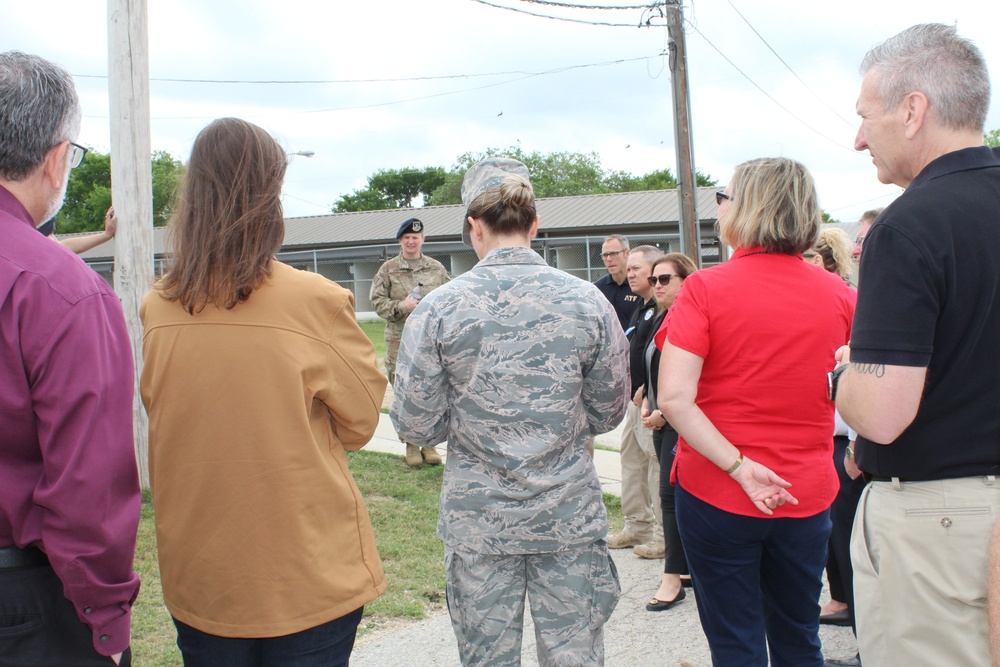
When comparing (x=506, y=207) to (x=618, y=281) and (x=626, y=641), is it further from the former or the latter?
(x=618, y=281)

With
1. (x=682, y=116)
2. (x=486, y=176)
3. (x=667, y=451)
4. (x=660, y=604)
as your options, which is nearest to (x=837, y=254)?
(x=667, y=451)

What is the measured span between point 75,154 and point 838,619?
3982 millimetres

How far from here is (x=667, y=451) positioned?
4.19 m

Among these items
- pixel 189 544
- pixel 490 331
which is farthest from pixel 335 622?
pixel 490 331

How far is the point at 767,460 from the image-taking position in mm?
2645

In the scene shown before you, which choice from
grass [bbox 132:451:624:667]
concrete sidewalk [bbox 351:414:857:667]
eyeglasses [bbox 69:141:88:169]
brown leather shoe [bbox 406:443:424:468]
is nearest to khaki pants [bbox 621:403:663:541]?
grass [bbox 132:451:624:667]

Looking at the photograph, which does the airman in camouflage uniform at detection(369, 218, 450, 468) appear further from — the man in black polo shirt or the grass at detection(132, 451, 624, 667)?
the man in black polo shirt

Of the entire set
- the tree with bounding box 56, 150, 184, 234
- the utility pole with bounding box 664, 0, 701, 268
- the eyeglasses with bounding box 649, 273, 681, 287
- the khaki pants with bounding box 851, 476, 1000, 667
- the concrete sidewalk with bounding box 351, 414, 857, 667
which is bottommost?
the concrete sidewalk with bounding box 351, 414, 857, 667

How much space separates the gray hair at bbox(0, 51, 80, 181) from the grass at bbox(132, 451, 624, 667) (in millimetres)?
2725

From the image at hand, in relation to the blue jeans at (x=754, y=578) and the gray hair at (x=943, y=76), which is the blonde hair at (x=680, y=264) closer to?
the blue jeans at (x=754, y=578)

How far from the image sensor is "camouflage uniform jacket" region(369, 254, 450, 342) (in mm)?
7949

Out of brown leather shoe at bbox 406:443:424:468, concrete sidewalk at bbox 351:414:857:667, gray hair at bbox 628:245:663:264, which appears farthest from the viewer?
brown leather shoe at bbox 406:443:424:468

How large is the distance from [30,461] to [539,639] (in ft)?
5.26

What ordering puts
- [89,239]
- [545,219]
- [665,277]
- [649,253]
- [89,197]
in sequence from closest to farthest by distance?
1. [665,277]
2. [89,239]
3. [649,253]
4. [545,219]
5. [89,197]
